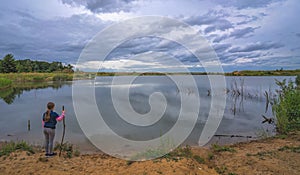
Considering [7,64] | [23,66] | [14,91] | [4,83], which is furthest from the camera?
[23,66]

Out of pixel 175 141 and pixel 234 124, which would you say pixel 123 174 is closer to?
pixel 175 141

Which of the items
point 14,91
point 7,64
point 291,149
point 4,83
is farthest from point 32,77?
point 291,149

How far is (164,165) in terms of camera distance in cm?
477

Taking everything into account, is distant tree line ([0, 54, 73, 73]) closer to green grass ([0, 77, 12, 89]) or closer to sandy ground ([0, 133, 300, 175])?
green grass ([0, 77, 12, 89])

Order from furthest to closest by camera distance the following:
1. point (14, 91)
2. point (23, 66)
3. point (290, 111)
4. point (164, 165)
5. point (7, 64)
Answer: point (23, 66) → point (7, 64) → point (14, 91) → point (290, 111) → point (164, 165)

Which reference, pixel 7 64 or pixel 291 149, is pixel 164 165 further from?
pixel 7 64

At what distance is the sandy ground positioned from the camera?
470 cm

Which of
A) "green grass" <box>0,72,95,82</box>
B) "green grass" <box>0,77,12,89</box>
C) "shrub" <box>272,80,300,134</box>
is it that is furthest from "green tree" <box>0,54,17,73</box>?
"shrub" <box>272,80,300,134</box>

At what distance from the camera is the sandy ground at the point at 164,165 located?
470 cm

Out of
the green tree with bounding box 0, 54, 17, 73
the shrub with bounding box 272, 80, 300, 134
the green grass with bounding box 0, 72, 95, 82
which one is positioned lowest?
the shrub with bounding box 272, 80, 300, 134

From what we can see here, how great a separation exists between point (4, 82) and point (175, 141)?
33.0 m

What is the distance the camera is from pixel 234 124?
11711 millimetres

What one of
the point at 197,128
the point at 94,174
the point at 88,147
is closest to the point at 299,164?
the point at 94,174

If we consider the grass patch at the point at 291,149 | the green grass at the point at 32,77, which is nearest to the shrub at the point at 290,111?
the grass patch at the point at 291,149
